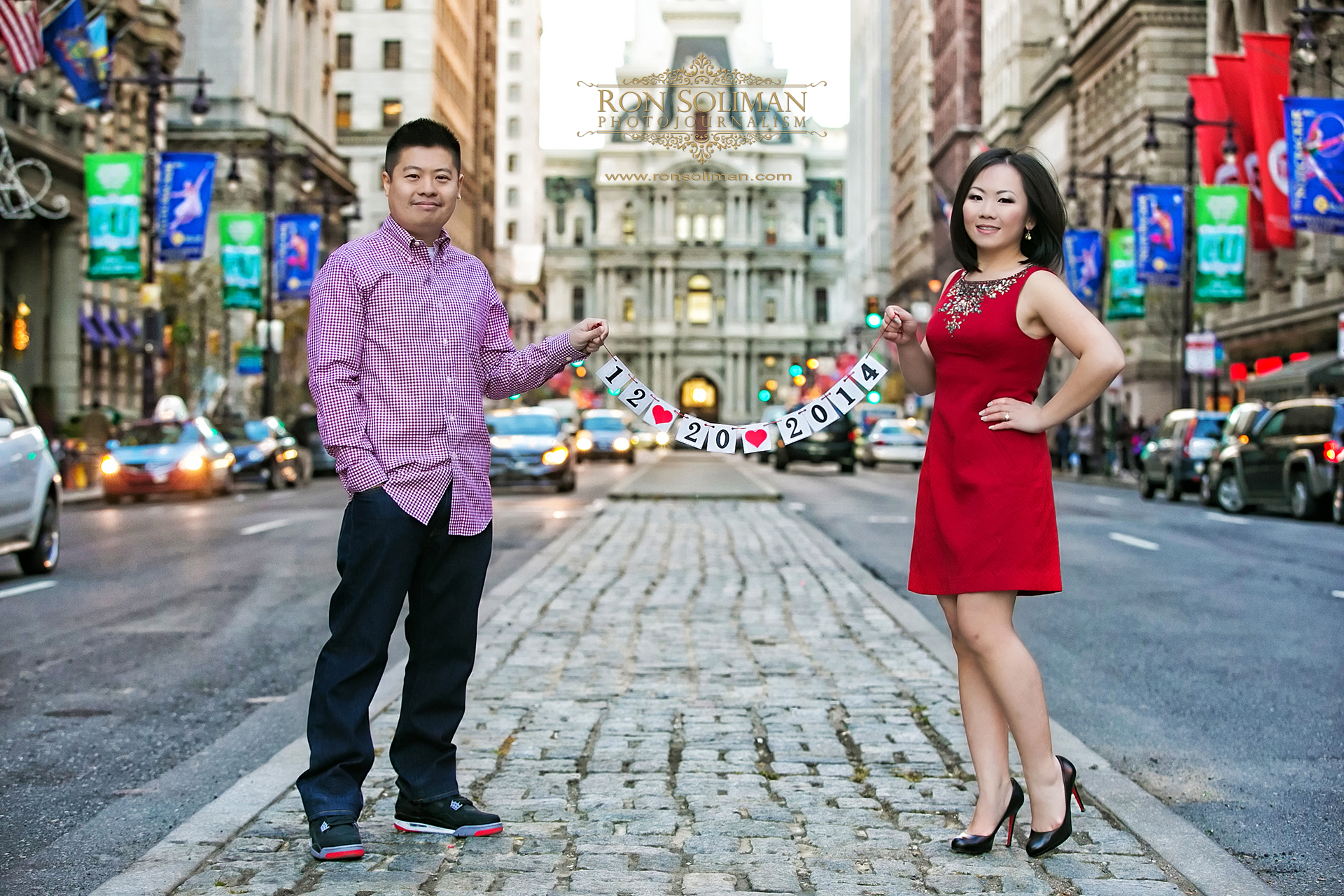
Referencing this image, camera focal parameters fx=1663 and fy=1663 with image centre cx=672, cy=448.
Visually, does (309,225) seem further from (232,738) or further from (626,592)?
(232,738)

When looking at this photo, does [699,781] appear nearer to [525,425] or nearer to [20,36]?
[20,36]

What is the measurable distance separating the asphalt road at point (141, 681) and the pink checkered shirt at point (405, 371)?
55.4 inches

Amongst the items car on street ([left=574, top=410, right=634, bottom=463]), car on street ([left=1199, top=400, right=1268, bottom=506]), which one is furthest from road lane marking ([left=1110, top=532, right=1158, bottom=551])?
car on street ([left=574, top=410, right=634, bottom=463])

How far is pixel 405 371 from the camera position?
15.3ft

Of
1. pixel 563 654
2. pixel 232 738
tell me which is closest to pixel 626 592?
pixel 563 654

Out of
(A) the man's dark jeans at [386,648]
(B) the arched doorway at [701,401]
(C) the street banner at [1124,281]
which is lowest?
(A) the man's dark jeans at [386,648]

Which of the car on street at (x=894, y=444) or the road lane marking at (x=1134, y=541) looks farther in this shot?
the car on street at (x=894, y=444)

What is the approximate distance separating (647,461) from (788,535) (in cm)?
4138

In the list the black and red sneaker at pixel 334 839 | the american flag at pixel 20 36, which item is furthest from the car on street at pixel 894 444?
the black and red sneaker at pixel 334 839

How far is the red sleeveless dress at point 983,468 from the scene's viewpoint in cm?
446

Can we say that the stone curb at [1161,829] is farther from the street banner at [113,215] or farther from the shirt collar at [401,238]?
the street banner at [113,215]

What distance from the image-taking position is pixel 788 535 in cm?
1795

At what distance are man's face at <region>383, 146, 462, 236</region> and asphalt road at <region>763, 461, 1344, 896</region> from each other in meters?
3.03

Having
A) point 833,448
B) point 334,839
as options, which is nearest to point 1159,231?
point 833,448
